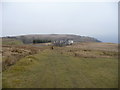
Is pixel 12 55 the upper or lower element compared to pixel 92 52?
upper

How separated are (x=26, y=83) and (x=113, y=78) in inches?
208

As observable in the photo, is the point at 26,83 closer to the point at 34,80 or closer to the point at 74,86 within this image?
the point at 34,80

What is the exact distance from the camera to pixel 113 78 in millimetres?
9797

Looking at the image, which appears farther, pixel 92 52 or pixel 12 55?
pixel 92 52

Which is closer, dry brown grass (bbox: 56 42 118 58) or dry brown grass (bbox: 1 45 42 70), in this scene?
dry brown grass (bbox: 1 45 42 70)

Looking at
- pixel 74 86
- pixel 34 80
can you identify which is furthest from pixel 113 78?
pixel 34 80

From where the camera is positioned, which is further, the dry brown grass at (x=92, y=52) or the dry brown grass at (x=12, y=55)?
the dry brown grass at (x=92, y=52)

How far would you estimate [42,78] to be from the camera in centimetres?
983

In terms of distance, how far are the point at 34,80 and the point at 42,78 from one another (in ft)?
1.98

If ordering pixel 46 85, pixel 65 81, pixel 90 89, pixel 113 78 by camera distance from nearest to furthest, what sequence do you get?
pixel 90 89 < pixel 46 85 < pixel 65 81 < pixel 113 78

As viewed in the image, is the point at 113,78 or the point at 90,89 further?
the point at 113,78

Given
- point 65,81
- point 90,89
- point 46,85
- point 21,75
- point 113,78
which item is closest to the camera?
point 90,89

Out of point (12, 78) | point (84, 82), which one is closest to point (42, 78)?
point (12, 78)

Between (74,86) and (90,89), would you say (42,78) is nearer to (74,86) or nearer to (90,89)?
(74,86)
